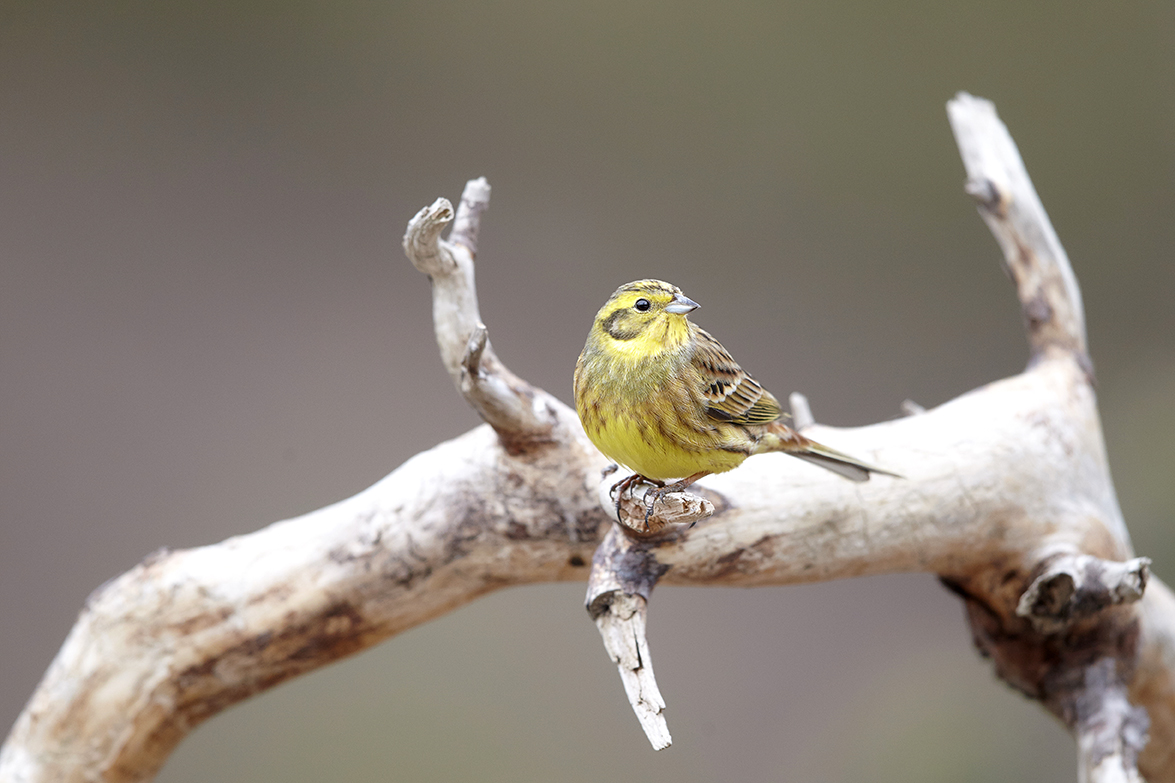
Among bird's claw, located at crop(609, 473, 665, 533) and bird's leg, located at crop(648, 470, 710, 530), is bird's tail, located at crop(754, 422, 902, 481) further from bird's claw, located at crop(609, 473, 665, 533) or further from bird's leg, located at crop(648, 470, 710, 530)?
bird's claw, located at crop(609, 473, 665, 533)

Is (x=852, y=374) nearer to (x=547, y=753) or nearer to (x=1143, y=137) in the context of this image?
(x=1143, y=137)

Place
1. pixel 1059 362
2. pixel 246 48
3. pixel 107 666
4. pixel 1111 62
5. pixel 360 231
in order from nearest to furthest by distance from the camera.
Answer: pixel 107 666, pixel 1059 362, pixel 246 48, pixel 360 231, pixel 1111 62

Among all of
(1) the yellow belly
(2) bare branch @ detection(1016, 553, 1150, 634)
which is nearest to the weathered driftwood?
(2) bare branch @ detection(1016, 553, 1150, 634)

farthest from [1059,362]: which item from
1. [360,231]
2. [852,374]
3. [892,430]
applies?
[360,231]

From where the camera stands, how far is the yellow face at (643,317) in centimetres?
181

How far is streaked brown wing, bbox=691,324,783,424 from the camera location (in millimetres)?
1890

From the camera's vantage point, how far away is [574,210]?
4.43 meters

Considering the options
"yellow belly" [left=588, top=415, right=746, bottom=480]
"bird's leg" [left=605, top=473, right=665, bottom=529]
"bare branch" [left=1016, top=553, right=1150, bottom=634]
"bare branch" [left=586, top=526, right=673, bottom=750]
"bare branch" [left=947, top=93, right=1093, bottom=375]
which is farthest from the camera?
"bare branch" [left=947, top=93, right=1093, bottom=375]

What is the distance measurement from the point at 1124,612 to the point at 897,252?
8.59 feet

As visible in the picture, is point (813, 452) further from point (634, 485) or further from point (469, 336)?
point (469, 336)

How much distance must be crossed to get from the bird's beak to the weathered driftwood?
52cm

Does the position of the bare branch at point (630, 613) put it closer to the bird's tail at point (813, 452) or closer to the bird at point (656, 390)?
the bird at point (656, 390)

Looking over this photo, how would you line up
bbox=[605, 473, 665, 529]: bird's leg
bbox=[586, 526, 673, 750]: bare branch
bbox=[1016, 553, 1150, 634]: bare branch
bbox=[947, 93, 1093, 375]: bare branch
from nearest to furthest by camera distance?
bbox=[586, 526, 673, 750]: bare branch < bbox=[605, 473, 665, 529]: bird's leg < bbox=[1016, 553, 1150, 634]: bare branch < bbox=[947, 93, 1093, 375]: bare branch

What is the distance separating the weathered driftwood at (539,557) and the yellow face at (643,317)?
1.37 feet
